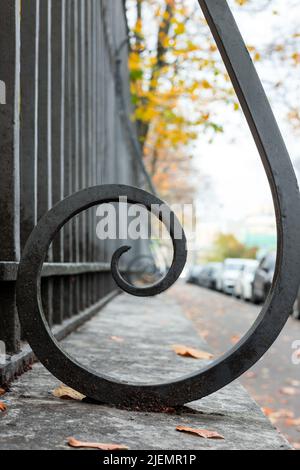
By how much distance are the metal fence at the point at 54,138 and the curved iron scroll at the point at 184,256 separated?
0.25 m

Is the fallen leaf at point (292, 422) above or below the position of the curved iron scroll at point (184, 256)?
below

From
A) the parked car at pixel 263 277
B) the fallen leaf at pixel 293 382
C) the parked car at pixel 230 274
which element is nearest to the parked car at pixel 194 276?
the parked car at pixel 230 274

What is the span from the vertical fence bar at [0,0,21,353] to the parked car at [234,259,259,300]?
19215 mm

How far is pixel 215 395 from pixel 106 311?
147 inches

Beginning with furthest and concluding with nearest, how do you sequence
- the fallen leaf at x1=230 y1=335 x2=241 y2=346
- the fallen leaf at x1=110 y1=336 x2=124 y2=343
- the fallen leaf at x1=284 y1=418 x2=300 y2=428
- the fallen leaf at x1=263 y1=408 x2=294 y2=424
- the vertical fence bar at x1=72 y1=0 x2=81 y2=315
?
the fallen leaf at x1=230 y1=335 x2=241 y2=346 → the fallen leaf at x1=263 y1=408 x2=294 y2=424 → the fallen leaf at x1=284 y1=418 x2=300 y2=428 → the vertical fence bar at x1=72 y1=0 x2=81 y2=315 → the fallen leaf at x1=110 y1=336 x2=124 y2=343

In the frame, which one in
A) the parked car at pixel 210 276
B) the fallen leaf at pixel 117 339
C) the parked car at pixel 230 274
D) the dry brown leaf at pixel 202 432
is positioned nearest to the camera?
the dry brown leaf at pixel 202 432

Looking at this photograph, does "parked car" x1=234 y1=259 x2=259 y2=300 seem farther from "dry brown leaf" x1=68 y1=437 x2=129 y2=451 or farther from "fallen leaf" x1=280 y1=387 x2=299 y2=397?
"dry brown leaf" x1=68 y1=437 x2=129 y2=451

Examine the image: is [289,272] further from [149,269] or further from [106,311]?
[149,269]

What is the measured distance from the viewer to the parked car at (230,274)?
92.1ft

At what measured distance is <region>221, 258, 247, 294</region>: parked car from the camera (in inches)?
1105

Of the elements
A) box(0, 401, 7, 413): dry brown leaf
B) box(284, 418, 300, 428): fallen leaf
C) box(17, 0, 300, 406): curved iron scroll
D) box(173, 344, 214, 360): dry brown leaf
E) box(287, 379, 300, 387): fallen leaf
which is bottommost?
box(284, 418, 300, 428): fallen leaf

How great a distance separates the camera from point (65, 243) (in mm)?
3561

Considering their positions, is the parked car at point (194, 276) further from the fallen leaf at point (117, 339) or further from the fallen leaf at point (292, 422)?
the fallen leaf at point (117, 339)

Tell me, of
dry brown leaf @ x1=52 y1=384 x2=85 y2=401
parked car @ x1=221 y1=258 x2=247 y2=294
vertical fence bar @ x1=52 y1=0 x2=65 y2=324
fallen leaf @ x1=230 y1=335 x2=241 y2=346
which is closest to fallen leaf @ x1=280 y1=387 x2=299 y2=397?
fallen leaf @ x1=230 y1=335 x2=241 y2=346
